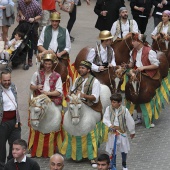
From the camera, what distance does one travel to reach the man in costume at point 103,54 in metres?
14.1

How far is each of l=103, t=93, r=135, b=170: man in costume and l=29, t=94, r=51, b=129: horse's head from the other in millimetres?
996

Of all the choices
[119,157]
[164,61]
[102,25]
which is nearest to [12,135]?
[119,157]

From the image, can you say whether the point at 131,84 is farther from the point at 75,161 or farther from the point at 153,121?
the point at 75,161

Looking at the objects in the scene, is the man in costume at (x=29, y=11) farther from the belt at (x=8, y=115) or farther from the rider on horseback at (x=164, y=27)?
the belt at (x=8, y=115)

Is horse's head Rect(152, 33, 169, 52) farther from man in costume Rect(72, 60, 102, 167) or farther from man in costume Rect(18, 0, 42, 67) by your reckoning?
man in costume Rect(72, 60, 102, 167)

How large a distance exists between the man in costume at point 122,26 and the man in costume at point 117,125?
417 centimetres

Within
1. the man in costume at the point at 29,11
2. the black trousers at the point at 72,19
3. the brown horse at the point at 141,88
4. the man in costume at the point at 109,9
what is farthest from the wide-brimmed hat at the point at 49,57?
the black trousers at the point at 72,19

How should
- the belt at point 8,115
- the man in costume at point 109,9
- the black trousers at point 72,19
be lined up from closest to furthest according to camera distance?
the belt at point 8,115 < the man in costume at point 109,9 < the black trousers at point 72,19

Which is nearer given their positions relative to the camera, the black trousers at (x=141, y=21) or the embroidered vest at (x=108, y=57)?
the embroidered vest at (x=108, y=57)

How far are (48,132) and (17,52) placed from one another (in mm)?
4440

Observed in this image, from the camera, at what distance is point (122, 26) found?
→ 16234 millimetres

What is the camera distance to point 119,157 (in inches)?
509

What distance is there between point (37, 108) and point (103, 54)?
2.51 meters

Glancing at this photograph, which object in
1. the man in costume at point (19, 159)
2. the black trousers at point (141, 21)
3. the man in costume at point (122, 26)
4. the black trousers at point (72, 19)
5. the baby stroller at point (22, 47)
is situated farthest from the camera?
the black trousers at point (72, 19)
